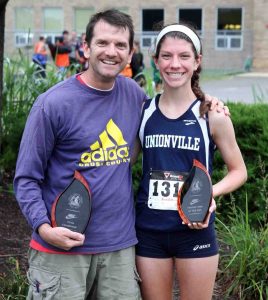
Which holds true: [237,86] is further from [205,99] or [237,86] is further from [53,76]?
[205,99]

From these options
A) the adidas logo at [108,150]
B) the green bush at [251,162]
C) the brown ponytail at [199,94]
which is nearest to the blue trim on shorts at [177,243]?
the adidas logo at [108,150]

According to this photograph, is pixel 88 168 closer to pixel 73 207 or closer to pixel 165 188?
pixel 73 207

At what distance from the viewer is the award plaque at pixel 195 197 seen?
9.23ft

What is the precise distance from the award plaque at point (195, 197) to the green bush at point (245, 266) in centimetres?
142

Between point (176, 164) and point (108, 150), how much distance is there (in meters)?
0.33

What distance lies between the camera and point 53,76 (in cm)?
715

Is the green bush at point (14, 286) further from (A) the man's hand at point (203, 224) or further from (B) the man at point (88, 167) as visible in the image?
(A) the man's hand at point (203, 224)

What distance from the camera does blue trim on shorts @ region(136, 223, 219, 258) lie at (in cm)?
295

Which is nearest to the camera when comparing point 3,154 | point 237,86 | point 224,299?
point 224,299

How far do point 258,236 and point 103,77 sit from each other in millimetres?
2152

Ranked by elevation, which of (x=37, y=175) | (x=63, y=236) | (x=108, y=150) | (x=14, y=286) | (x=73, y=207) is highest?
(x=108, y=150)

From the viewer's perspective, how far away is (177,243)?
296 centimetres

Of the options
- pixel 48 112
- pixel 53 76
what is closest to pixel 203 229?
pixel 48 112

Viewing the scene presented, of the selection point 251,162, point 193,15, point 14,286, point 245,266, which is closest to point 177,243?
point 245,266
